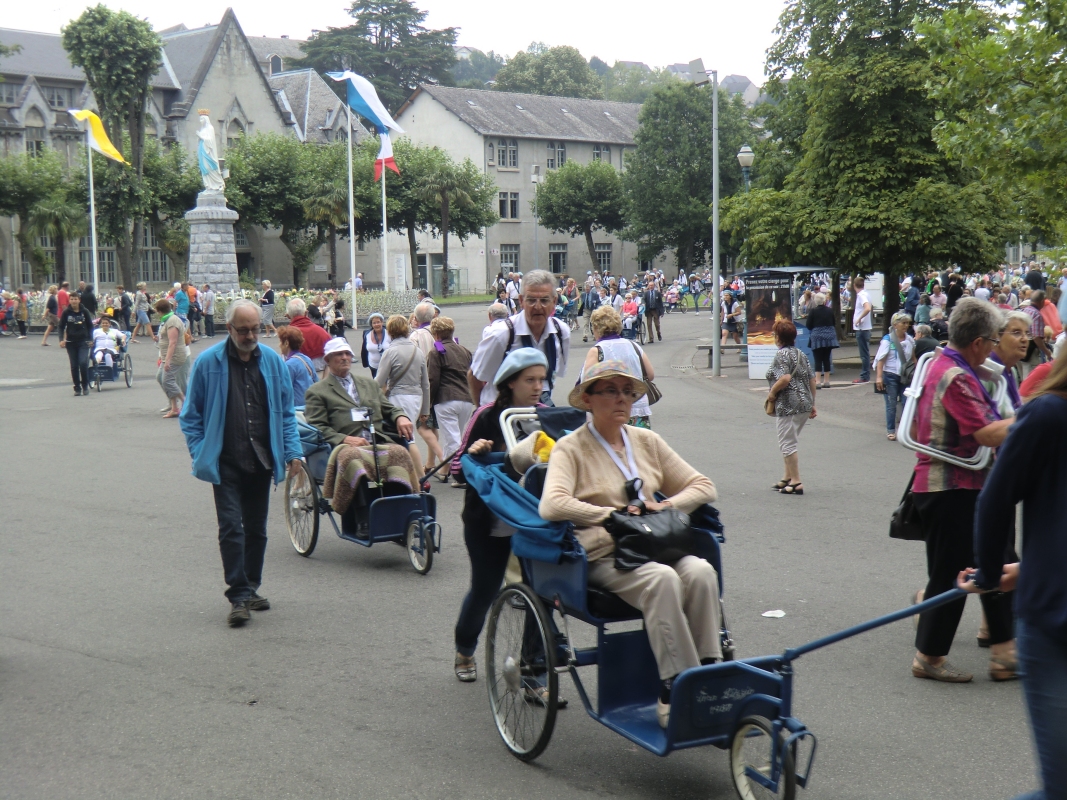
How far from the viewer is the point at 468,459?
197 inches

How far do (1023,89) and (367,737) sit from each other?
11.3 meters

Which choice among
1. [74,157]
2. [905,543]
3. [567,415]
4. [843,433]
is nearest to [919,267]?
[843,433]

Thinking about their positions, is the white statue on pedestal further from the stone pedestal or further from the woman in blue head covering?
the woman in blue head covering

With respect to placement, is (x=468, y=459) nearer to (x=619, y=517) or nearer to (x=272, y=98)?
(x=619, y=517)

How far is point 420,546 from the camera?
7.93m

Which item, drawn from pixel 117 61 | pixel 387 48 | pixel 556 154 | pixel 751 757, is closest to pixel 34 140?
pixel 117 61

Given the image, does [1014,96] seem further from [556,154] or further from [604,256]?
[604,256]

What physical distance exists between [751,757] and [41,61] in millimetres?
69446

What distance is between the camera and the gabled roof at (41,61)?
62219mm

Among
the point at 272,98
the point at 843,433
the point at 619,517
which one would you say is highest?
the point at 272,98

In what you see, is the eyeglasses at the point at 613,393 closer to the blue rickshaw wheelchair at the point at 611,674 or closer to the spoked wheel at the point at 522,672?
the blue rickshaw wheelchair at the point at 611,674

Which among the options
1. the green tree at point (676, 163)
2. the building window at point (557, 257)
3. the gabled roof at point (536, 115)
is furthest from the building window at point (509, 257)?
the green tree at point (676, 163)

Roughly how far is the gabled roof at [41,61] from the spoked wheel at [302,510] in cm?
5902

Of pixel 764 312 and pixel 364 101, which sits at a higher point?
pixel 364 101
